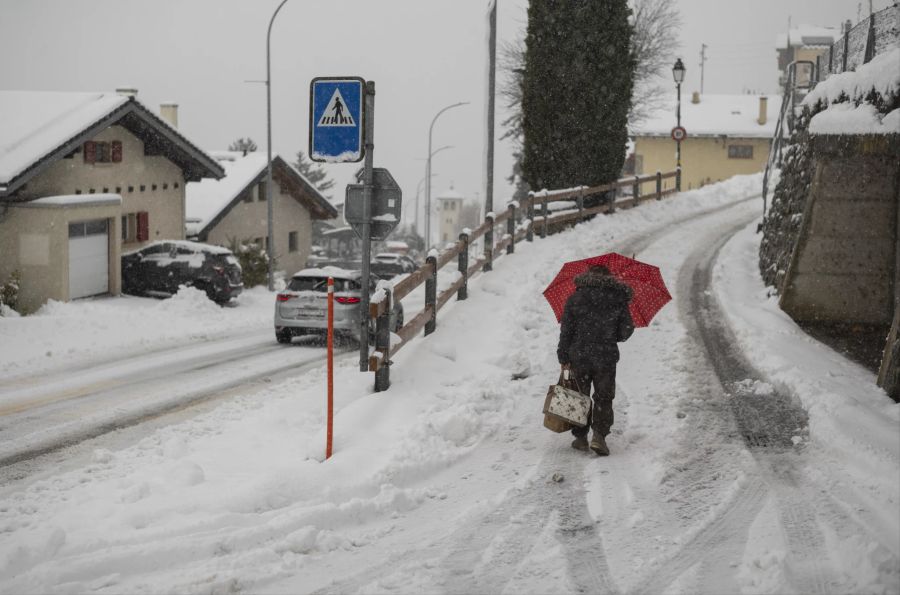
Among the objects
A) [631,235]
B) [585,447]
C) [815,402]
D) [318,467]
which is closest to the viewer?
[318,467]

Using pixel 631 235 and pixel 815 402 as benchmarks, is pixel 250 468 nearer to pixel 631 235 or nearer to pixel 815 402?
pixel 815 402

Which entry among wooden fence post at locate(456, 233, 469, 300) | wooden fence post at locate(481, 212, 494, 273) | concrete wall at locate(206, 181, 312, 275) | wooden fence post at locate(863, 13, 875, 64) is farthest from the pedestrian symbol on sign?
concrete wall at locate(206, 181, 312, 275)

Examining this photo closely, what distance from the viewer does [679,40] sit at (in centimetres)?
5625

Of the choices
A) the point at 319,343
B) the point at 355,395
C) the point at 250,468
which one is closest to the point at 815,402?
the point at 355,395

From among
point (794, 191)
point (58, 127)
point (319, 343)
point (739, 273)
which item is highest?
point (58, 127)

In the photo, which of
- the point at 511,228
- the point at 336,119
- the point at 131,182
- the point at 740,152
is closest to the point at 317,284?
the point at 511,228

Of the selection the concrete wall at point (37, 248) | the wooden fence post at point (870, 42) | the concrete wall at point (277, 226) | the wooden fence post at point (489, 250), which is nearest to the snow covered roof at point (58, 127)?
the concrete wall at point (37, 248)

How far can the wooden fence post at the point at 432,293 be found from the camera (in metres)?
11.4

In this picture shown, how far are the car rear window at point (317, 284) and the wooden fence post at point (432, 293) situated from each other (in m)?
4.87

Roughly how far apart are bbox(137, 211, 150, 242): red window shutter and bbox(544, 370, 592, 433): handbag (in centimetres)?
2386

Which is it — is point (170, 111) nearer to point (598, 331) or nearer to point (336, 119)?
point (336, 119)

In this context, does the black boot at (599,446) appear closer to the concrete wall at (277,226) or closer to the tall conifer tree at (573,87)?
the tall conifer tree at (573,87)

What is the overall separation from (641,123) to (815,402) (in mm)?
51636

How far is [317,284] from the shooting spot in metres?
16.9
